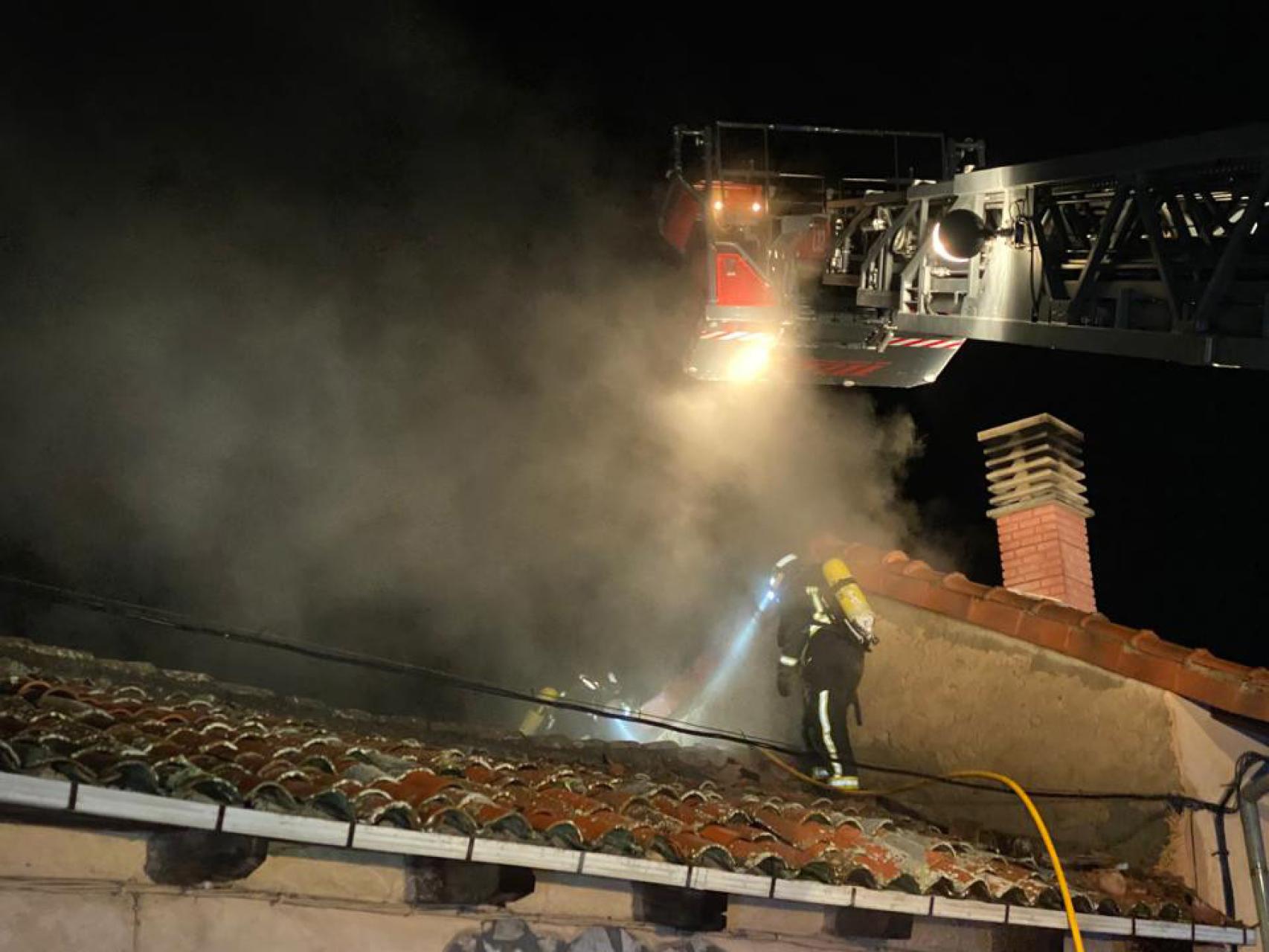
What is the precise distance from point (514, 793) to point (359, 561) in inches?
510

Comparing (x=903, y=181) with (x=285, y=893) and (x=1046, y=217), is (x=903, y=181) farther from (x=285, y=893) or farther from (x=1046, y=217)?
(x=285, y=893)

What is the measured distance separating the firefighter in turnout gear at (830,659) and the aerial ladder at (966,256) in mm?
2133

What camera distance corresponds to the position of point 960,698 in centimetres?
817

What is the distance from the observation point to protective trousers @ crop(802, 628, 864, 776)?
8.42 m

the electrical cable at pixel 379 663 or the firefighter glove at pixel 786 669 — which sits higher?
the firefighter glove at pixel 786 669

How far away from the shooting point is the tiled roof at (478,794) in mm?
3535

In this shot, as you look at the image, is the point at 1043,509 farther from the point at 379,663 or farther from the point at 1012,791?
the point at 379,663

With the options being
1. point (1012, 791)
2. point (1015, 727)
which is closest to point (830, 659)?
point (1015, 727)

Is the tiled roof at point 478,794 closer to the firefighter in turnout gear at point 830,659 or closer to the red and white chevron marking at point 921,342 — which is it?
the firefighter in turnout gear at point 830,659

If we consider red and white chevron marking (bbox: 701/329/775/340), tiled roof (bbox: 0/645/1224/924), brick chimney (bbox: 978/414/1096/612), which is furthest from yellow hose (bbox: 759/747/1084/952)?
red and white chevron marking (bbox: 701/329/775/340)

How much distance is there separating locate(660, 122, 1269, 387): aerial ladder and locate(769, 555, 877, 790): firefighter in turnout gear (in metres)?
2.13

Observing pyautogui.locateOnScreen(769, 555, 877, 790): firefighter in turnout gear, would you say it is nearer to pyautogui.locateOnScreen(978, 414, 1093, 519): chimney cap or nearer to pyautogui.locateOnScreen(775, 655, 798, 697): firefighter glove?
pyautogui.locateOnScreen(775, 655, 798, 697): firefighter glove

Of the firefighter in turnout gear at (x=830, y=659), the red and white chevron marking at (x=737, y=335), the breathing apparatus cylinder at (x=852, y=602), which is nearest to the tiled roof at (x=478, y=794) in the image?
the firefighter in turnout gear at (x=830, y=659)

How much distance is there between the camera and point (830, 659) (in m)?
8.50
